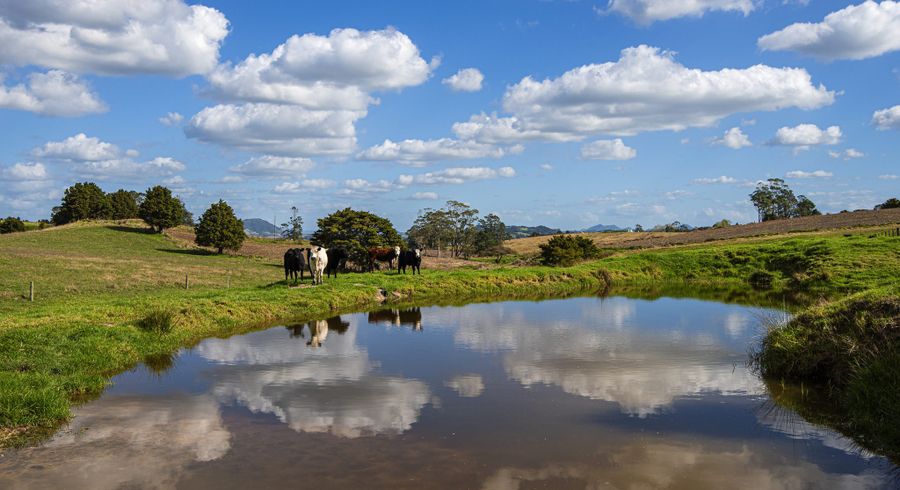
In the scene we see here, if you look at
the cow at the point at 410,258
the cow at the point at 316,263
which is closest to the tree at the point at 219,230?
the cow at the point at 410,258

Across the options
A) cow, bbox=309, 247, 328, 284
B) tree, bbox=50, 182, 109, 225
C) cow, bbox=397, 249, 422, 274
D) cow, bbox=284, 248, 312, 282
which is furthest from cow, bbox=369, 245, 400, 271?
tree, bbox=50, 182, 109, 225

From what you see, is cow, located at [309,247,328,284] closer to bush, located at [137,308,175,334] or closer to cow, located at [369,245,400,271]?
cow, located at [369,245,400,271]

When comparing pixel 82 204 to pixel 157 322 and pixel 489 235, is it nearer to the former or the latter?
pixel 489 235

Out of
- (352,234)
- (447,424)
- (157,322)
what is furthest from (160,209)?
(447,424)

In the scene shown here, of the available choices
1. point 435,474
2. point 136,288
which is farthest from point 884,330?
point 136,288

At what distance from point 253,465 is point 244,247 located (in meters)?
63.2

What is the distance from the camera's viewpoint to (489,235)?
98625 millimetres

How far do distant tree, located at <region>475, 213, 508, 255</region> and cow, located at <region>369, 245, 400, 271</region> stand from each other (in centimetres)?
4666

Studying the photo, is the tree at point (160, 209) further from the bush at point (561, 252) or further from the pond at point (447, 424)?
the pond at point (447, 424)

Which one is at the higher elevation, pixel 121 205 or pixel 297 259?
pixel 121 205

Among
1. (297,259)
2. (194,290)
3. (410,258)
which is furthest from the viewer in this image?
(410,258)

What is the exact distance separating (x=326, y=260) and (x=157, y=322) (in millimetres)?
16996

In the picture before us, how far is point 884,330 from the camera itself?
12.0m

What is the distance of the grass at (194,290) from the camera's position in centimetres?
1395
